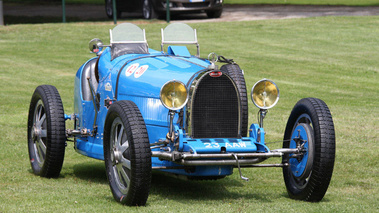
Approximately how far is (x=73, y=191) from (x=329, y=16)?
2163cm

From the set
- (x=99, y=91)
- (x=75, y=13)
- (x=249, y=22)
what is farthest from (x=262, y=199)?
(x=75, y=13)

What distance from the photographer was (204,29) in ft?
81.1

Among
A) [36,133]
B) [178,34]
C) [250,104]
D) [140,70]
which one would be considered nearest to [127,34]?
[178,34]

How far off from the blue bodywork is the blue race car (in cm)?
1

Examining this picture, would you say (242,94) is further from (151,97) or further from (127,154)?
(127,154)

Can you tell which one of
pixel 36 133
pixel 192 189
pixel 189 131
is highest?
pixel 189 131

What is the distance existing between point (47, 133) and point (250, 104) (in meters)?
6.92

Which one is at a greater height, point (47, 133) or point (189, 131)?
point (189, 131)

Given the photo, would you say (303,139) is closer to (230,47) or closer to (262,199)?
(262,199)

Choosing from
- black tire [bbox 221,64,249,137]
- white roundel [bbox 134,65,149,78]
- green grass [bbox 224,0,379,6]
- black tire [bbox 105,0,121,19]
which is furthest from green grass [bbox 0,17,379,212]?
green grass [bbox 224,0,379,6]

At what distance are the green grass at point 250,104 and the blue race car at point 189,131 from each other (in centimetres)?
29

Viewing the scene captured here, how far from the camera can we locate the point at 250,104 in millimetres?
14266

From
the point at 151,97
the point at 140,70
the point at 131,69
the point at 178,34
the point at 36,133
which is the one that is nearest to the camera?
the point at 151,97

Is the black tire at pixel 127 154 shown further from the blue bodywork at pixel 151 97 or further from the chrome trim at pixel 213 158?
the blue bodywork at pixel 151 97
